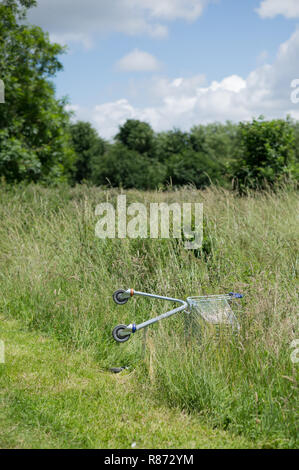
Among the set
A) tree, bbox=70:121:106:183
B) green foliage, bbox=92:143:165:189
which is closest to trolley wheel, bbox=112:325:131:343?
green foliage, bbox=92:143:165:189

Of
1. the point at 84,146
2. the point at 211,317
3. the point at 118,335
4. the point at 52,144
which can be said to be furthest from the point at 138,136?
the point at 118,335

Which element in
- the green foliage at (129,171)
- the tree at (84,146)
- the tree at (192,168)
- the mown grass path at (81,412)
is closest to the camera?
the mown grass path at (81,412)

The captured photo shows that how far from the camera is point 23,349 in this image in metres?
4.60

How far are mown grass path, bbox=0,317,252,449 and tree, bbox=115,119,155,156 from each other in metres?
31.4

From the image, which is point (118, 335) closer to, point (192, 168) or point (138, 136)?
point (192, 168)

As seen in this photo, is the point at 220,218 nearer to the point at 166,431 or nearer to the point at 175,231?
→ the point at 175,231

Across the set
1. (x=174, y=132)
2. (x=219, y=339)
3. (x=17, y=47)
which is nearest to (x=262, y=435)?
(x=219, y=339)

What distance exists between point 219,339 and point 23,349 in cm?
207

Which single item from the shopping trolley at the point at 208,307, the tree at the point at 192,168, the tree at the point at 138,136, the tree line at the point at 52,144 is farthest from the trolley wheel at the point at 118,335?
the tree at the point at 138,136

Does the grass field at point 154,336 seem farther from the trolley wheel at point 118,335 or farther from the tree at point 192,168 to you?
the tree at point 192,168

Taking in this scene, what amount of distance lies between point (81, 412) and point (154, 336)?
1028mm

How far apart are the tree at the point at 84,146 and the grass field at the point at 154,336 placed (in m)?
32.7

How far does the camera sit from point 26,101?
17.9 meters

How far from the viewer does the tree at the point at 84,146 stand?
129ft
